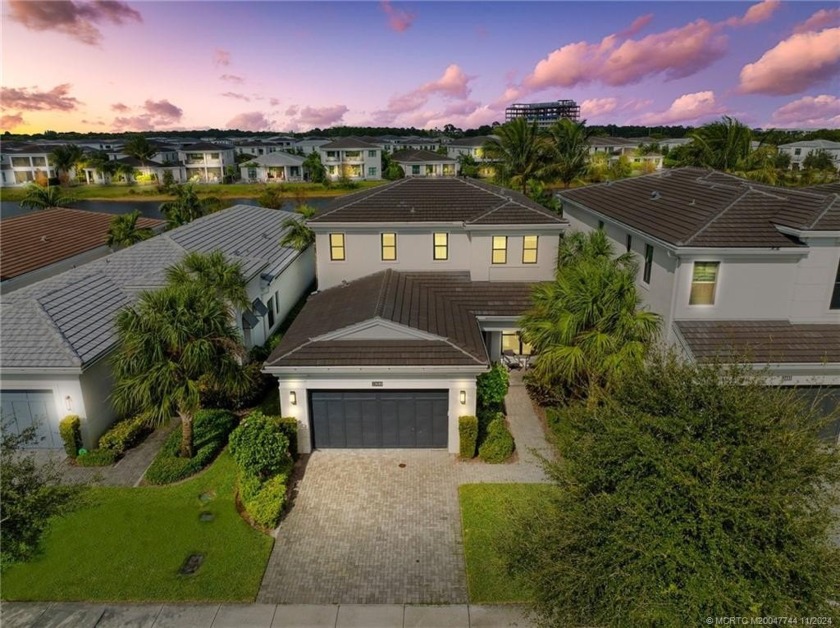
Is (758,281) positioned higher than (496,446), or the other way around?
(758,281)

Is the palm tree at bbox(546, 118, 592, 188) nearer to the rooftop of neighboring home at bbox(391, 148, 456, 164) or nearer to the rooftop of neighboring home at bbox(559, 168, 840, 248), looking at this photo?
the rooftop of neighboring home at bbox(559, 168, 840, 248)

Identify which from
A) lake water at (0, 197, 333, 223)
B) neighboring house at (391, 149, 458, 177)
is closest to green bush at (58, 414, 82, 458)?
lake water at (0, 197, 333, 223)

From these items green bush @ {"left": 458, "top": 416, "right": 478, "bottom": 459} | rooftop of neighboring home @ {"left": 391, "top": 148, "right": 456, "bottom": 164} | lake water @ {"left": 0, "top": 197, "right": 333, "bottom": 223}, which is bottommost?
green bush @ {"left": 458, "top": 416, "right": 478, "bottom": 459}

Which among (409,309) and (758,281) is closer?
(758,281)

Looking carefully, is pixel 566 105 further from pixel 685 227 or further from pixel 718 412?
pixel 718 412

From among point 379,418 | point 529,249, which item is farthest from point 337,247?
point 379,418

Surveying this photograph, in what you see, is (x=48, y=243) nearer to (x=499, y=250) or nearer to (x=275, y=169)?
(x=499, y=250)
